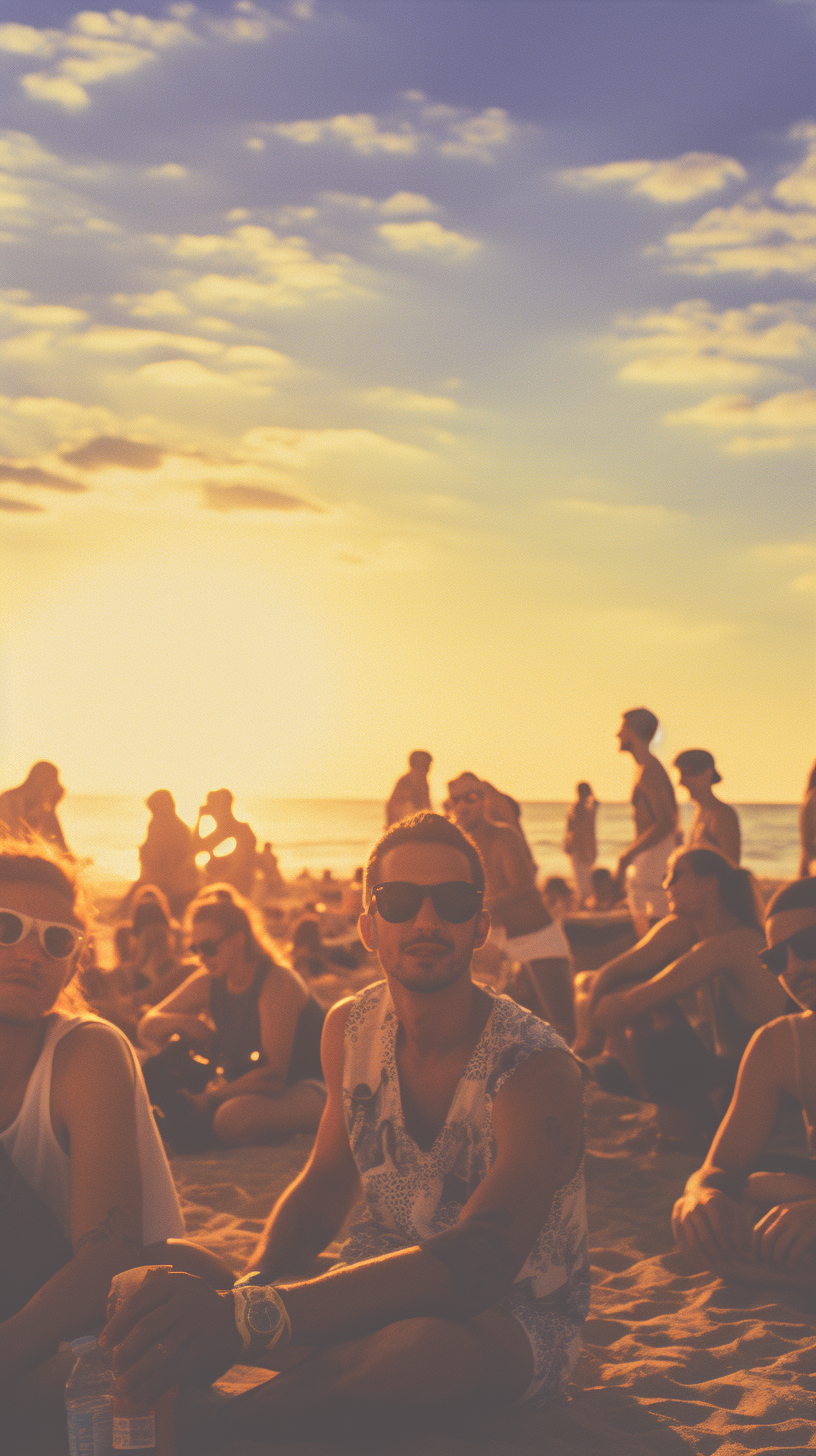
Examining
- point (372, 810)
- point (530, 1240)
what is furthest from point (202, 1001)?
point (372, 810)

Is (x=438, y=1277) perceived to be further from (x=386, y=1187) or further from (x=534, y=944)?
(x=534, y=944)

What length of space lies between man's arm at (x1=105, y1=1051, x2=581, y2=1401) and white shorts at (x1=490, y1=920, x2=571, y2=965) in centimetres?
420

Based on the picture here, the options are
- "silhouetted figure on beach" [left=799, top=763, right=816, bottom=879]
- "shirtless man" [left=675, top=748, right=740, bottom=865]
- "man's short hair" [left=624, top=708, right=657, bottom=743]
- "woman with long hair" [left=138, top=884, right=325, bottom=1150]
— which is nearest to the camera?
"woman with long hair" [left=138, top=884, right=325, bottom=1150]

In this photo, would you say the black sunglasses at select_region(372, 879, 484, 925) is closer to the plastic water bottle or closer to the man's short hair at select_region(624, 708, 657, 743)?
the plastic water bottle

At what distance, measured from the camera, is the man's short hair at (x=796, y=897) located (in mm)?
3824

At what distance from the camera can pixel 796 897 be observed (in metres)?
3.86

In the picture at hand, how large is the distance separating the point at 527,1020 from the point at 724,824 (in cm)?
491

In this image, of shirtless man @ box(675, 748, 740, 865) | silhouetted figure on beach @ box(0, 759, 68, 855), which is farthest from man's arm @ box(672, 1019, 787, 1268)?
silhouetted figure on beach @ box(0, 759, 68, 855)

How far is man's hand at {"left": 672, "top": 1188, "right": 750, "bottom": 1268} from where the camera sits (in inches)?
146

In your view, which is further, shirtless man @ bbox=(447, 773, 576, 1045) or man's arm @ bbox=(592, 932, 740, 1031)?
shirtless man @ bbox=(447, 773, 576, 1045)

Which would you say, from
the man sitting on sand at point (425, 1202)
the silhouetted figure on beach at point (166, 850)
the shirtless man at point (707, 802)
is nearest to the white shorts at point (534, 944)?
the shirtless man at point (707, 802)

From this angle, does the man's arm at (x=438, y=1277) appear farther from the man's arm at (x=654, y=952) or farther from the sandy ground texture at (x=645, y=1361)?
the man's arm at (x=654, y=952)

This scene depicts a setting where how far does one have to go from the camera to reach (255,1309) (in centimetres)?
220

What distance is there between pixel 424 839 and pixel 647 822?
534cm
